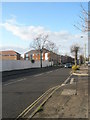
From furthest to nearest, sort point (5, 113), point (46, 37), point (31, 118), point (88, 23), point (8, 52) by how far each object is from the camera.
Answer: point (8, 52)
point (46, 37)
point (88, 23)
point (5, 113)
point (31, 118)

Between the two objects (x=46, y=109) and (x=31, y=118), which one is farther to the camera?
(x=46, y=109)

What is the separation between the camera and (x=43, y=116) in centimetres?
673

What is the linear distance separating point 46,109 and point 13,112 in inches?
43.6

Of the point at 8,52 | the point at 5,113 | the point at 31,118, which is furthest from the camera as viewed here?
the point at 8,52

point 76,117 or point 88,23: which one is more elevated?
point 88,23

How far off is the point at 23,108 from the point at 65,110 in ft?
5.12

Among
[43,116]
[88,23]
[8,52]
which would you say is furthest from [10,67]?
[8,52]

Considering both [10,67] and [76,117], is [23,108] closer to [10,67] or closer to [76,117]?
[76,117]

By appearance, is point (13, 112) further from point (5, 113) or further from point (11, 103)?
point (11, 103)

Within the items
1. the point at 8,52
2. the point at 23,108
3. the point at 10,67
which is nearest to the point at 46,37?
the point at 10,67

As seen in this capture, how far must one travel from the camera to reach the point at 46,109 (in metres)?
7.62

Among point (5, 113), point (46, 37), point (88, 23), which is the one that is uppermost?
point (46, 37)

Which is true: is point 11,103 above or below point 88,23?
below

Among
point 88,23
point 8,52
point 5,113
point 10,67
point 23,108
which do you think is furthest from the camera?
point 8,52
